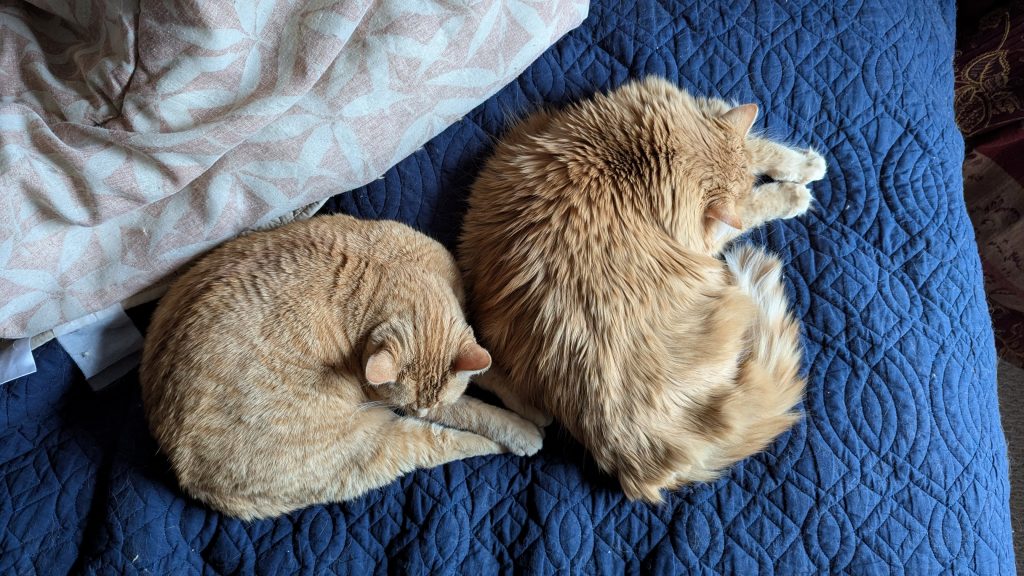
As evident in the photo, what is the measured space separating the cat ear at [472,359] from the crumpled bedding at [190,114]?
0.45 meters

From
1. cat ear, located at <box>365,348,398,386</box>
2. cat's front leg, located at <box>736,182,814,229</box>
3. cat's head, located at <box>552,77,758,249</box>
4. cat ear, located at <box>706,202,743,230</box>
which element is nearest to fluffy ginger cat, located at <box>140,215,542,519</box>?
cat ear, located at <box>365,348,398,386</box>

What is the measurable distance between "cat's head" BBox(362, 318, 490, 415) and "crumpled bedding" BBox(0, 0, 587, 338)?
0.35 m

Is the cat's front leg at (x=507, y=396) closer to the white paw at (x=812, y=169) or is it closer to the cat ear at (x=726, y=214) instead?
the cat ear at (x=726, y=214)

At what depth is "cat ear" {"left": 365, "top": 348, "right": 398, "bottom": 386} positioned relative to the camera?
118 cm

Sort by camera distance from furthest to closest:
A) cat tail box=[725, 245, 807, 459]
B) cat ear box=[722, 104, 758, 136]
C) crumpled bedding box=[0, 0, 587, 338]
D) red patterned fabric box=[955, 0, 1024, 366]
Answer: red patterned fabric box=[955, 0, 1024, 366]
cat ear box=[722, 104, 758, 136]
cat tail box=[725, 245, 807, 459]
crumpled bedding box=[0, 0, 587, 338]

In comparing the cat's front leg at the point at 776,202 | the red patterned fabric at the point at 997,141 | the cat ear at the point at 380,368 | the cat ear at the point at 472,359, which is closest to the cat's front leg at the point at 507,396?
the cat ear at the point at 472,359

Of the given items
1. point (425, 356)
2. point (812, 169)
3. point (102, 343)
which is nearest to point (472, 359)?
point (425, 356)

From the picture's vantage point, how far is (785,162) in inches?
57.3

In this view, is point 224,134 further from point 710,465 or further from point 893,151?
point 893,151

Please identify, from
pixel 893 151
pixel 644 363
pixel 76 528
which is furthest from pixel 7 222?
pixel 893 151

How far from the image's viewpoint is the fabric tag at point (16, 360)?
1.27 metres

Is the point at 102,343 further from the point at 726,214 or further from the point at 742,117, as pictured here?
the point at 742,117

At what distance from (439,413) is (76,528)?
0.72 meters

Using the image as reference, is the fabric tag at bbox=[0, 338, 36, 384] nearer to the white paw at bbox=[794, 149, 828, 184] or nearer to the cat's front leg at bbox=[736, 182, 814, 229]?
the cat's front leg at bbox=[736, 182, 814, 229]
